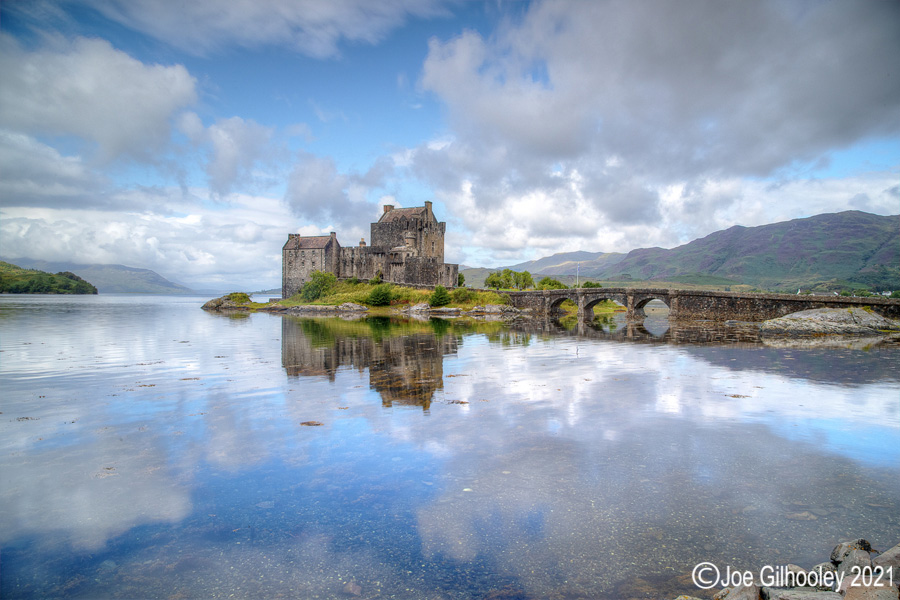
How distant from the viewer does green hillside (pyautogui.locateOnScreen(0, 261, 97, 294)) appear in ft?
522

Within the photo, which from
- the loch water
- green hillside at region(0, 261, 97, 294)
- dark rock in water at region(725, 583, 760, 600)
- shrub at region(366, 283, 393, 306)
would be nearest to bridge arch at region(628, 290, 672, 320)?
shrub at region(366, 283, 393, 306)

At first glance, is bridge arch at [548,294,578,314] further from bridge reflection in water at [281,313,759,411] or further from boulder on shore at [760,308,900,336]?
bridge reflection in water at [281,313,759,411]

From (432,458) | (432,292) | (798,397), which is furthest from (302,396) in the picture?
(432,292)

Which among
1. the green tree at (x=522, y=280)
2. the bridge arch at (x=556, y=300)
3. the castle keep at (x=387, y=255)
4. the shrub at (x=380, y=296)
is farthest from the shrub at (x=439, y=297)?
the green tree at (x=522, y=280)

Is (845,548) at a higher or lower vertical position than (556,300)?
lower

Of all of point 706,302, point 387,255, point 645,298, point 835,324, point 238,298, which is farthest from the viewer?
point 238,298

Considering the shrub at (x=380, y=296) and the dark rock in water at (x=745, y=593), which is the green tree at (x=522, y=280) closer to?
the shrub at (x=380, y=296)

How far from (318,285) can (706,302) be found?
64.5 m

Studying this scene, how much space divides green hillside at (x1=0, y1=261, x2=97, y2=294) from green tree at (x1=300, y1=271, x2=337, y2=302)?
133350 millimetres

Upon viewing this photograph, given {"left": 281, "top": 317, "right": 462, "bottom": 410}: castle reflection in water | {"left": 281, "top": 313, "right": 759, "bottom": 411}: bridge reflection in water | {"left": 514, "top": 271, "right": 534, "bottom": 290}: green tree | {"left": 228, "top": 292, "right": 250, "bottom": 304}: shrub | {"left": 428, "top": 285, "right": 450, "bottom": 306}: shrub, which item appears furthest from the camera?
{"left": 514, "top": 271, "right": 534, "bottom": 290}: green tree

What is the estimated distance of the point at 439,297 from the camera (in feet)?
253

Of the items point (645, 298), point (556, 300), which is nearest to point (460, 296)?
point (556, 300)

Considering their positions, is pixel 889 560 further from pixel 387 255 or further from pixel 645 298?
pixel 387 255

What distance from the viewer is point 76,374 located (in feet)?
62.3
